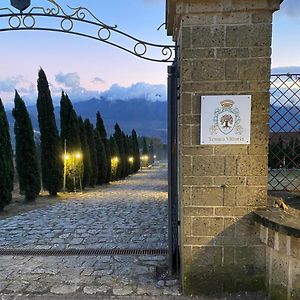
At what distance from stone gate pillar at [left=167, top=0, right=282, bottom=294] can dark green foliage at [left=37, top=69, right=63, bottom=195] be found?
10.8m

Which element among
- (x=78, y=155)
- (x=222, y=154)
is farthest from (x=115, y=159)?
(x=222, y=154)

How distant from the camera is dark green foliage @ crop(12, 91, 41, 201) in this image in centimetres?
1128

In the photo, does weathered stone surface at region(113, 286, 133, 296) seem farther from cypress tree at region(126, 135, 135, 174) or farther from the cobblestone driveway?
cypress tree at region(126, 135, 135, 174)

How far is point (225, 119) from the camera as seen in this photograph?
3.14 metres

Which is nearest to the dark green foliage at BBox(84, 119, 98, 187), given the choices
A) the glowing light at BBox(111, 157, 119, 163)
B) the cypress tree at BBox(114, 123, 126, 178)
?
the glowing light at BBox(111, 157, 119, 163)

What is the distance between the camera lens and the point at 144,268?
4023 mm

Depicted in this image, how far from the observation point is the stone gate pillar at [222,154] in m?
3.05

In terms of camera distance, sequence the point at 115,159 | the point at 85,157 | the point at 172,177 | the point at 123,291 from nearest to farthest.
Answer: the point at 123,291 < the point at 172,177 < the point at 85,157 < the point at 115,159

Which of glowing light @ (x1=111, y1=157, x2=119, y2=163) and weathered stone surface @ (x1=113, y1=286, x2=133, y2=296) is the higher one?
glowing light @ (x1=111, y1=157, x2=119, y2=163)

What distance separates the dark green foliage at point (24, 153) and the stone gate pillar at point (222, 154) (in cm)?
928

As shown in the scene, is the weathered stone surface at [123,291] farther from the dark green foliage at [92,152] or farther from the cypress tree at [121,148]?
the cypress tree at [121,148]

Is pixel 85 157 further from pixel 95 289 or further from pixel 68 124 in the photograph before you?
pixel 95 289

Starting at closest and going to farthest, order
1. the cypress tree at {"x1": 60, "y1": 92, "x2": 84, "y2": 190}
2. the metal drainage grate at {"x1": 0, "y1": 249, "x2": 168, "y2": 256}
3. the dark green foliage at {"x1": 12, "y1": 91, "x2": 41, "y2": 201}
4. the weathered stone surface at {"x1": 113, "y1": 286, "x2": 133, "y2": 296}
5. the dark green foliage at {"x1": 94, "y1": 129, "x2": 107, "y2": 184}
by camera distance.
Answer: the weathered stone surface at {"x1": 113, "y1": 286, "x2": 133, "y2": 296} < the metal drainage grate at {"x1": 0, "y1": 249, "x2": 168, "y2": 256} < the dark green foliage at {"x1": 12, "y1": 91, "x2": 41, "y2": 201} < the cypress tree at {"x1": 60, "y1": 92, "x2": 84, "y2": 190} < the dark green foliage at {"x1": 94, "y1": 129, "x2": 107, "y2": 184}

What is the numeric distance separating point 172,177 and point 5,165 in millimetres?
7107
